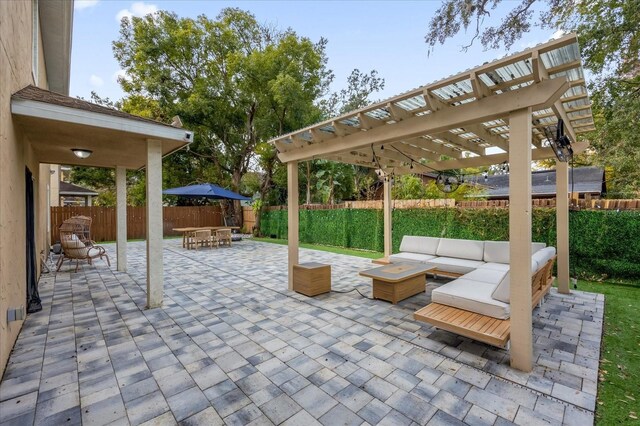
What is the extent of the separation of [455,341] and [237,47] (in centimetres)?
1674

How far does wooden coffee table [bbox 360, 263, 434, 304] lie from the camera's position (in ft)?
15.6

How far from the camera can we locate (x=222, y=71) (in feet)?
49.9

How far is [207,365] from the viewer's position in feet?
9.43

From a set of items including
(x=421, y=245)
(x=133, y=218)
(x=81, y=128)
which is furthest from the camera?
(x=133, y=218)

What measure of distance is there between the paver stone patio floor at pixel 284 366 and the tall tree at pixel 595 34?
5101mm

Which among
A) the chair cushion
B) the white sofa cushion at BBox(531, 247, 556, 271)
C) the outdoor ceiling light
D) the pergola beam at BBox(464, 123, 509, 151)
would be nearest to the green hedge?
the white sofa cushion at BBox(531, 247, 556, 271)

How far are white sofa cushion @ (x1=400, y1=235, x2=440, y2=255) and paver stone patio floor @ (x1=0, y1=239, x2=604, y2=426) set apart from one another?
2.24 meters

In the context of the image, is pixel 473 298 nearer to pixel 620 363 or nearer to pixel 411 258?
pixel 620 363

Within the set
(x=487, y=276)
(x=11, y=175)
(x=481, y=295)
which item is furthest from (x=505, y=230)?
(x=11, y=175)

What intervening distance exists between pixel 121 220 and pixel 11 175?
4.63 meters

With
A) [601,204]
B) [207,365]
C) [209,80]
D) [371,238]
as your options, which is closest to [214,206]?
[209,80]

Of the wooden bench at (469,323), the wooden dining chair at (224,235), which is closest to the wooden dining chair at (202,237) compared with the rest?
the wooden dining chair at (224,235)

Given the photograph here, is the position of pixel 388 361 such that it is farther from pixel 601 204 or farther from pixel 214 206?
pixel 214 206

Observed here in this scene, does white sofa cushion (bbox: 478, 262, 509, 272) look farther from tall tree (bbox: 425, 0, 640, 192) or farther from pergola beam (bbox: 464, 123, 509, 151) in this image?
tall tree (bbox: 425, 0, 640, 192)
